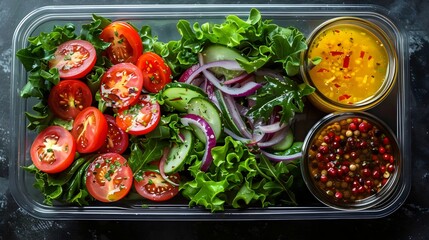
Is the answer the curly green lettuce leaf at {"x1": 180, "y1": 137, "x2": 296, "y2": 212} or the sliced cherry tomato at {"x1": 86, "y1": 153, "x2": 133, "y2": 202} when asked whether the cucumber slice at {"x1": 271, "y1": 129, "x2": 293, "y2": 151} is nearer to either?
the curly green lettuce leaf at {"x1": 180, "y1": 137, "x2": 296, "y2": 212}

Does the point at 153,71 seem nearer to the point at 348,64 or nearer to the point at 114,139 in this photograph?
the point at 114,139

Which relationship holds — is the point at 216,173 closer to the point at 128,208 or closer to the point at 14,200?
the point at 128,208

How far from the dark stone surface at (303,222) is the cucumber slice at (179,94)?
20.6 inches

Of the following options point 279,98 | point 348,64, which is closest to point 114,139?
point 279,98

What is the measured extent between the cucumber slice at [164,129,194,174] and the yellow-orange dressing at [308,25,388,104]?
1.85 feet

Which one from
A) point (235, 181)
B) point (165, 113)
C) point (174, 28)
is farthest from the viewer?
point (174, 28)

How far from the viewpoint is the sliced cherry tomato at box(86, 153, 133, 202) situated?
264 centimetres

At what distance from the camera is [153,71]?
2691 millimetres

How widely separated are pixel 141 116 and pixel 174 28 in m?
0.46

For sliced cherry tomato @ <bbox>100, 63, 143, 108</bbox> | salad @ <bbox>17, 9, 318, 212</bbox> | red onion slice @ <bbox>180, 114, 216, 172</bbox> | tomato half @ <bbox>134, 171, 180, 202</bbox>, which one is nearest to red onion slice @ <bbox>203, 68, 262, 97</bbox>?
salad @ <bbox>17, 9, 318, 212</bbox>

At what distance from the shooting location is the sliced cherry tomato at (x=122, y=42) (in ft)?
8.87

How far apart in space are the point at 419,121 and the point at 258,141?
761 millimetres

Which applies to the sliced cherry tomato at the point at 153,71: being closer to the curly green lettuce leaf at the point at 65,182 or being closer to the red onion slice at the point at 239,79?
the red onion slice at the point at 239,79

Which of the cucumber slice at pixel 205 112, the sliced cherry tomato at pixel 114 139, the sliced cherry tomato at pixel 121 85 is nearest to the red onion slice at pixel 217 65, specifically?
the cucumber slice at pixel 205 112
